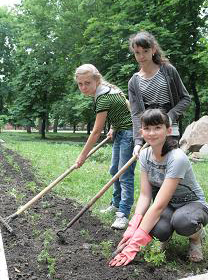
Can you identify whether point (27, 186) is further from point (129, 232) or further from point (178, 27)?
point (178, 27)

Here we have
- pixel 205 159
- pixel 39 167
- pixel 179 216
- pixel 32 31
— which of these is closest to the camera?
pixel 179 216

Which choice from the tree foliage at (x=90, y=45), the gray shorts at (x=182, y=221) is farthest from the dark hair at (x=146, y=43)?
the tree foliage at (x=90, y=45)

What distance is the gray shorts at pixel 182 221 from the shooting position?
9.48 feet

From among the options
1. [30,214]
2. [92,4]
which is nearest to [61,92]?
[92,4]

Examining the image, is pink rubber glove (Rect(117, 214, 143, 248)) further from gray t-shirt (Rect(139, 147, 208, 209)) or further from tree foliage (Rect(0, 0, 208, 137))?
tree foliage (Rect(0, 0, 208, 137))

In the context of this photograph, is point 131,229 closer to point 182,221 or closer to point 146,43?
point 182,221

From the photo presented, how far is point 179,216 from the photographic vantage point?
9.64 ft

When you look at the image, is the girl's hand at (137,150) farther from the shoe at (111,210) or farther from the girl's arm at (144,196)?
the shoe at (111,210)

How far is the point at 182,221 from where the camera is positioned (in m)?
2.90

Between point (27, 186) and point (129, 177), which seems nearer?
point (129, 177)

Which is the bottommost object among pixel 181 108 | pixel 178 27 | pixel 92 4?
pixel 181 108

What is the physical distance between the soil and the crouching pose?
160mm

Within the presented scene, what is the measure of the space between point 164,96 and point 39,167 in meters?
5.32

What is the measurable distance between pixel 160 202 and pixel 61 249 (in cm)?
104
